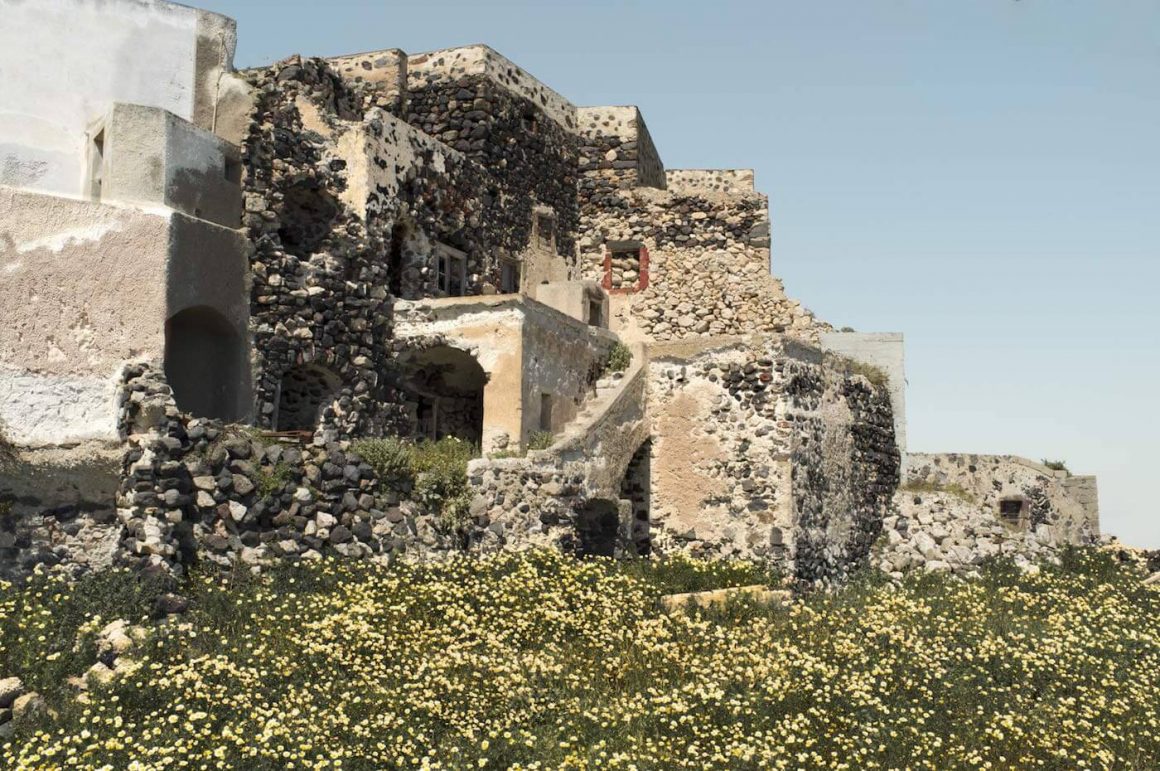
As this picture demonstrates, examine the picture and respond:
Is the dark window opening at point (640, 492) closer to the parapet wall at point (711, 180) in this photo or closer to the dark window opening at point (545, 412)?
the dark window opening at point (545, 412)

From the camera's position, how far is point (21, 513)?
45.5 ft

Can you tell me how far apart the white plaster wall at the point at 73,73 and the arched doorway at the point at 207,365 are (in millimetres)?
2570

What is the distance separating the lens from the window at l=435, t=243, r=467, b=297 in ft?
71.2

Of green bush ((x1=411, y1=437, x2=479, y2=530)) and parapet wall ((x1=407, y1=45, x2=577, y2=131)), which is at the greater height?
parapet wall ((x1=407, y1=45, x2=577, y2=131))

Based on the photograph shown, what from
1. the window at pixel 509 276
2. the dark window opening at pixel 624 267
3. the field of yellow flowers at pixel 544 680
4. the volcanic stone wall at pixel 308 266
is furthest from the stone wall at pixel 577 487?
the dark window opening at pixel 624 267

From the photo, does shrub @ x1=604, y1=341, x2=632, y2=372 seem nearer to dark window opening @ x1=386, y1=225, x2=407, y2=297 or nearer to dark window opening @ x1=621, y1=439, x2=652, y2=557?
dark window opening @ x1=621, y1=439, x2=652, y2=557

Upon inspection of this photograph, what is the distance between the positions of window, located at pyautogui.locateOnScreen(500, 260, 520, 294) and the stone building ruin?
0.15 meters

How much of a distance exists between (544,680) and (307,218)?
34.7 feet

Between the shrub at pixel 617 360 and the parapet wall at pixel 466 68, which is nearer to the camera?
the shrub at pixel 617 360

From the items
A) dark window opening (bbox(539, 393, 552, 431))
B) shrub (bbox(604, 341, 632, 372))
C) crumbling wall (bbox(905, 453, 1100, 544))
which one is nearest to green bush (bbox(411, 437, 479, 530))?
dark window opening (bbox(539, 393, 552, 431))

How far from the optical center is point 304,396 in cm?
1912

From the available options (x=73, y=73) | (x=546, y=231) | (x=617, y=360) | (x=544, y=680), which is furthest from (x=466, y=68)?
(x=544, y=680)

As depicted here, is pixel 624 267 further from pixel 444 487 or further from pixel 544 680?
pixel 544 680

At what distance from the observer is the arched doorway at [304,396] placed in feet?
62.1
